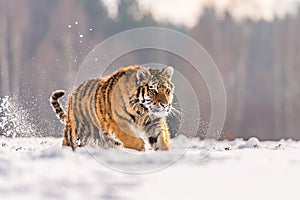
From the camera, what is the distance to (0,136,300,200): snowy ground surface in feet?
14.5

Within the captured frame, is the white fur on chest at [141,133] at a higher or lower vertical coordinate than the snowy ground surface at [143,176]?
higher

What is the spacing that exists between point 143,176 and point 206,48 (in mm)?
21397

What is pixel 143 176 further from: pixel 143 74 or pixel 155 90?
pixel 143 74

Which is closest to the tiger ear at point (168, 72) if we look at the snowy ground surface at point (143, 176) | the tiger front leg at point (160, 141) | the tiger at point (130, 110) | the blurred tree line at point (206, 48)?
the tiger at point (130, 110)

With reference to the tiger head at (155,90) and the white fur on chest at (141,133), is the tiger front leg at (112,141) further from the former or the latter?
the tiger head at (155,90)

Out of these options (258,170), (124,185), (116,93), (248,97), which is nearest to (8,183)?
(124,185)

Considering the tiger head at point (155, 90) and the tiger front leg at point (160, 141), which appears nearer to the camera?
the tiger head at point (155, 90)

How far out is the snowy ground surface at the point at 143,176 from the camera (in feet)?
14.5

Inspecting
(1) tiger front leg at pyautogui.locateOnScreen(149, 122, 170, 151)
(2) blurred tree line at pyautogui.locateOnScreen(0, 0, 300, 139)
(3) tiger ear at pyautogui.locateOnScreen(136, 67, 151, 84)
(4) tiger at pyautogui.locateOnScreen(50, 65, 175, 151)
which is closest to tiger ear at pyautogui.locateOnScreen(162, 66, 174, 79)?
(4) tiger at pyautogui.locateOnScreen(50, 65, 175, 151)

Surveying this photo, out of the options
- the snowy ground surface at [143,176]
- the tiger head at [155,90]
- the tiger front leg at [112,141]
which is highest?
the tiger head at [155,90]

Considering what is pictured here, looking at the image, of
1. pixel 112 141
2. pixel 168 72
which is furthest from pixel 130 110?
pixel 168 72

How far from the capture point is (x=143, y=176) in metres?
5.00

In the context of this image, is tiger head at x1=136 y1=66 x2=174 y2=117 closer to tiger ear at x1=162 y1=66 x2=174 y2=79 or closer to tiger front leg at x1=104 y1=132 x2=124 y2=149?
tiger ear at x1=162 y1=66 x2=174 y2=79

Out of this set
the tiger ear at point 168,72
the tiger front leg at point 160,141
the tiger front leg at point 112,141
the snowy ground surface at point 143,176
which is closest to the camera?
the snowy ground surface at point 143,176
